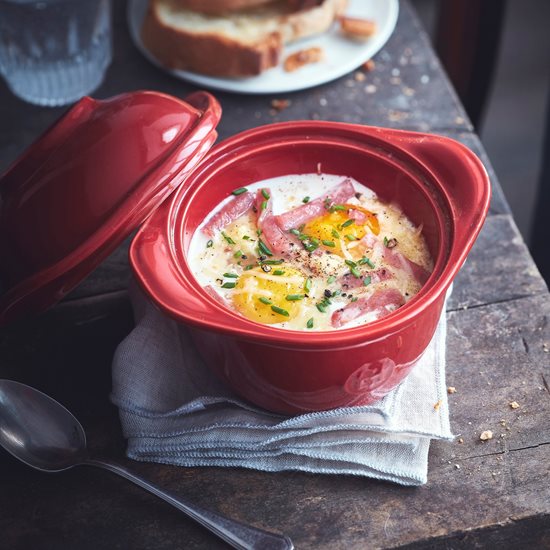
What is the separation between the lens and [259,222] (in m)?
1.81

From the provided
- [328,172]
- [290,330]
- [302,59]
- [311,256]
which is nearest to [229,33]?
[302,59]

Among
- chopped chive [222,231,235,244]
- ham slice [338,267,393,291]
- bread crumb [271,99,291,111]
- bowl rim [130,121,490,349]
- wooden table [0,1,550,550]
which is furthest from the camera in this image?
bread crumb [271,99,291,111]

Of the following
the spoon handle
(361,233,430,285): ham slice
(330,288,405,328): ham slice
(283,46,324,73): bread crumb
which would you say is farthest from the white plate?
the spoon handle

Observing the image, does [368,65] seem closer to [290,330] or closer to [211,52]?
[211,52]

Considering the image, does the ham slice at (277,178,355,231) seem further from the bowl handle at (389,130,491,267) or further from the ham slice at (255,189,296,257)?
the bowl handle at (389,130,491,267)

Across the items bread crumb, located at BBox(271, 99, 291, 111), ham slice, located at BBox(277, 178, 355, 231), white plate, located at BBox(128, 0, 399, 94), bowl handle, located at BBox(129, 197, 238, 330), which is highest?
bowl handle, located at BBox(129, 197, 238, 330)

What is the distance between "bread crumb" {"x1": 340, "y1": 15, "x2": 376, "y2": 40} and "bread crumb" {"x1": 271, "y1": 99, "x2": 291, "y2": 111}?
319 mm

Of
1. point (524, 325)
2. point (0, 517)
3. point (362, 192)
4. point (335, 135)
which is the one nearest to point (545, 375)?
point (524, 325)

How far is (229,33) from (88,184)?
109 cm

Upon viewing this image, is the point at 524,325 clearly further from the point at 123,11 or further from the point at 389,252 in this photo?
the point at 123,11

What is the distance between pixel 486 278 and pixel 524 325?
16cm

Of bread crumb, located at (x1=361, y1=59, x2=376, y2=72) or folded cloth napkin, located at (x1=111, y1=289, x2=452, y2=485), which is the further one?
bread crumb, located at (x1=361, y1=59, x2=376, y2=72)

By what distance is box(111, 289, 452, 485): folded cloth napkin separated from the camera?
1.63 m

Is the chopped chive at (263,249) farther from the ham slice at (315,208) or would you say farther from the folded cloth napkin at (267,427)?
the folded cloth napkin at (267,427)
